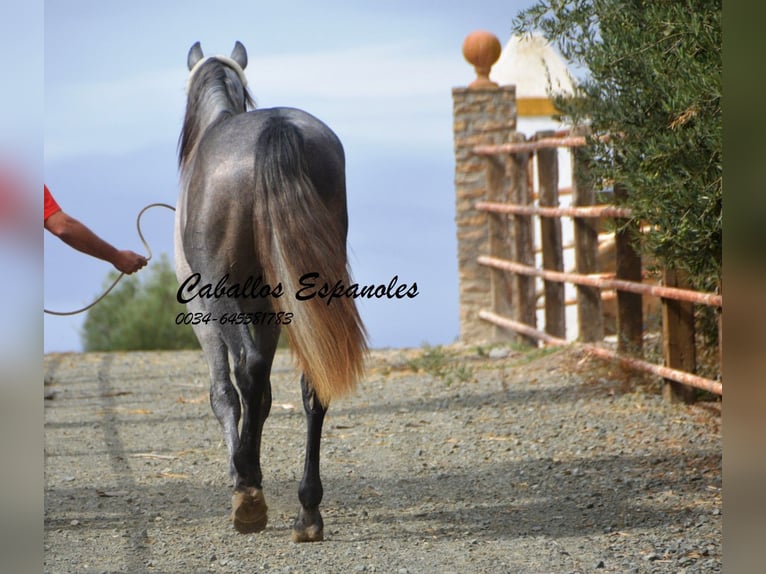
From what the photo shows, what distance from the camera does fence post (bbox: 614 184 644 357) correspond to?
4.97 metres

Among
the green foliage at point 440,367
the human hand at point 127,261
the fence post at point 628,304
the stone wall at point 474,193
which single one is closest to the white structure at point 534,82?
the stone wall at point 474,193

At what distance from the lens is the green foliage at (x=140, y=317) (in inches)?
267

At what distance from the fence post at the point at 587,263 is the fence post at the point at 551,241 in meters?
0.25

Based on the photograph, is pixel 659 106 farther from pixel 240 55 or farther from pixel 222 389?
pixel 222 389

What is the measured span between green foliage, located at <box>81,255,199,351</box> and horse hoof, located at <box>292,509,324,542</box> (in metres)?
3.75

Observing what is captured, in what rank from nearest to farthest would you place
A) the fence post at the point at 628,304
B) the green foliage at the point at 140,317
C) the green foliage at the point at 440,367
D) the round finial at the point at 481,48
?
the round finial at the point at 481,48
the fence post at the point at 628,304
the green foliage at the point at 440,367
the green foliage at the point at 140,317

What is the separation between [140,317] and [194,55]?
14.1 ft

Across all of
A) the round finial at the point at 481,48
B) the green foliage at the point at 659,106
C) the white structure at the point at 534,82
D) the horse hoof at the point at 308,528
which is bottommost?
the horse hoof at the point at 308,528

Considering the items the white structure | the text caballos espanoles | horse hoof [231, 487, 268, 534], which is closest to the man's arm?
the text caballos espanoles

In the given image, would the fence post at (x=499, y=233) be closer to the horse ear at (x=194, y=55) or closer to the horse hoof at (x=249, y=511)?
the horse ear at (x=194, y=55)

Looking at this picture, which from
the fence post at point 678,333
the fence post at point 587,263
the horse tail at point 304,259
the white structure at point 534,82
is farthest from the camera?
the white structure at point 534,82

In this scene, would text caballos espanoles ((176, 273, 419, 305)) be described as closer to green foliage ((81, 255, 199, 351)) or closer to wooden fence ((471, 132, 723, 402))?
wooden fence ((471, 132, 723, 402))
